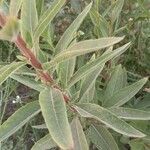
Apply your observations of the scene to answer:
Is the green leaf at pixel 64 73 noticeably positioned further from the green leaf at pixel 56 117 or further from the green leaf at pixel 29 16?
the green leaf at pixel 29 16

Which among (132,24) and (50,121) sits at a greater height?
(50,121)

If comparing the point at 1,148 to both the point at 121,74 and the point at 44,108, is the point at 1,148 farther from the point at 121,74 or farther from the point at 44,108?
the point at 44,108

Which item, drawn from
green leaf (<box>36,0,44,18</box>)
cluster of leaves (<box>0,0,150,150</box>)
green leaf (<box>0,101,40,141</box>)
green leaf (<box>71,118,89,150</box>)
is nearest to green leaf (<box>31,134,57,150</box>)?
cluster of leaves (<box>0,0,150,150</box>)

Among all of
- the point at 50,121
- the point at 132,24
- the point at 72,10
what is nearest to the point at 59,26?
the point at 72,10

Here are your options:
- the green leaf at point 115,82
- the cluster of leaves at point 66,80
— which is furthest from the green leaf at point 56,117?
the green leaf at point 115,82

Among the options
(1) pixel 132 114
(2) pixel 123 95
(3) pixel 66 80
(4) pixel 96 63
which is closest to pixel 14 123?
(3) pixel 66 80

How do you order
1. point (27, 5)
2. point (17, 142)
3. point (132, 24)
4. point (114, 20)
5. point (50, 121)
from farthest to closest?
1. point (17, 142)
2. point (132, 24)
3. point (114, 20)
4. point (27, 5)
5. point (50, 121)

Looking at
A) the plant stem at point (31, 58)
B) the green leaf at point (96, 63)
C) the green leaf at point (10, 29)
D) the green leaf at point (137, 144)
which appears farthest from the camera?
the green leaf at point (137, 144)

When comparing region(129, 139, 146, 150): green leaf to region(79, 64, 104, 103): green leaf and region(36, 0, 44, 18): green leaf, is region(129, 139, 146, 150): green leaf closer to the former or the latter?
region(79, 64, 104, 103): green leaf
